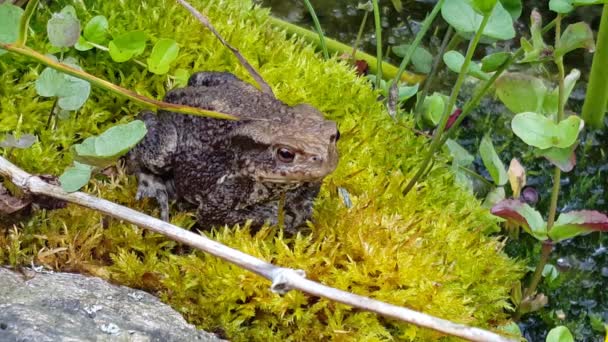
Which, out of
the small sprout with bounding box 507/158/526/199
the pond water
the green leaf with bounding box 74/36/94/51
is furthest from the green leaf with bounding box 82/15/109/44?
the pond water

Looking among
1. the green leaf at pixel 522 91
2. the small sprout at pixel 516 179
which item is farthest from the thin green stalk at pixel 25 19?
the small sprout at pixel 516 179

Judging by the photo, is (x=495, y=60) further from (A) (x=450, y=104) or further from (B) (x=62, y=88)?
(B) (x=62, y=88)

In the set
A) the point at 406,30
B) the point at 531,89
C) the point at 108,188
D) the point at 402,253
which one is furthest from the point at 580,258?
the point at 108,188

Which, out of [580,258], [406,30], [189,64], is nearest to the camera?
[189,64]

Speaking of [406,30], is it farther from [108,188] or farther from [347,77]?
[108,188]

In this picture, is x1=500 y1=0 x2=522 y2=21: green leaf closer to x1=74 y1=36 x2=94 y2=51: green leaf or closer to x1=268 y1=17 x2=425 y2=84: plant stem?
x1=268 y1=17 x2=425 y2=84: plant stem

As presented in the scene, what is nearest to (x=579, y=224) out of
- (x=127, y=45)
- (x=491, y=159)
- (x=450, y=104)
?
(x=491, y=159)

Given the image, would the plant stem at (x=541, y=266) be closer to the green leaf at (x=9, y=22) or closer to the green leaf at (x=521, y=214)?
the green leaf at (x=521, y=214)
